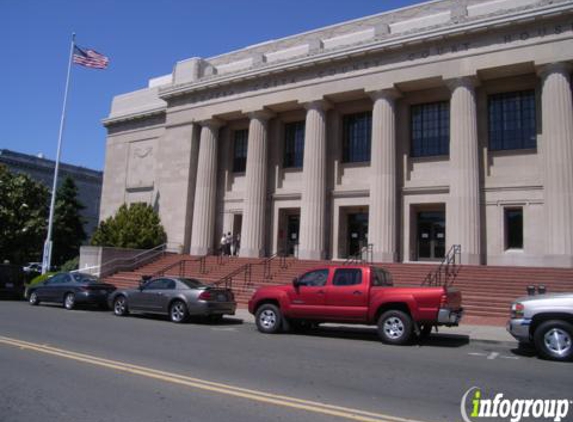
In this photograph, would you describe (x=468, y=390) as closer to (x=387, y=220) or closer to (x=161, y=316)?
(x=161, y=316)

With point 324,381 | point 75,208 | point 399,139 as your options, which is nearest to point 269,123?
point 399,139

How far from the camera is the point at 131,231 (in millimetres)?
31922

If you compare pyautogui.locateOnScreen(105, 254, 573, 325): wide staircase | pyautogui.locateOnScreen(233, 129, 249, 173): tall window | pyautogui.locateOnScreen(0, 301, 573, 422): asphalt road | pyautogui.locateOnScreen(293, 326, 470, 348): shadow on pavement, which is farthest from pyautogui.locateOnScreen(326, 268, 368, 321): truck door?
pyautogui.locateOnScreen(233, 129, 249, 173): tall window

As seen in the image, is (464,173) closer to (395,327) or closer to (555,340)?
(395,327)

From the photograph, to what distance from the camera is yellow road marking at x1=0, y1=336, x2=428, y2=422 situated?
18.1ft

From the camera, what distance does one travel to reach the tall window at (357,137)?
29.7 metres

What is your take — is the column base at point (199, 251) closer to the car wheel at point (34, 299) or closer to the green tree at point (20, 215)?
the green tree at point (20, 215)

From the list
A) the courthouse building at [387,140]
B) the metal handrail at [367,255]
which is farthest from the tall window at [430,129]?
the metal handrail at [367,255]

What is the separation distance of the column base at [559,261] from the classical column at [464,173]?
294cm

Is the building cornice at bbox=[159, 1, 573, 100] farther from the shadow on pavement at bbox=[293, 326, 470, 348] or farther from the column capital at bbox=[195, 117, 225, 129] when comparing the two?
the shadow on pavement at bbox=[293, 326, 470, 348]

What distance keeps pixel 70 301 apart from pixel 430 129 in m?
20.3

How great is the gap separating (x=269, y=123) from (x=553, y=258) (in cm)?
1887

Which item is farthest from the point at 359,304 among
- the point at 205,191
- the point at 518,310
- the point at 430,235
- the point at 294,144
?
the point at 205,191

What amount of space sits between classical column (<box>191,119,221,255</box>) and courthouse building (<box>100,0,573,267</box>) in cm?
10
